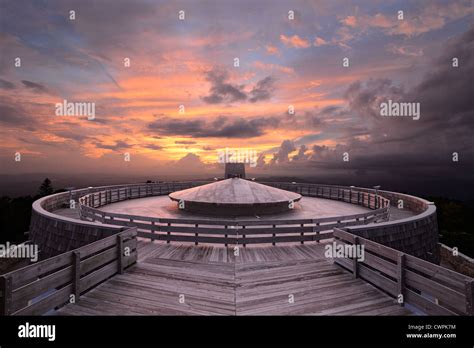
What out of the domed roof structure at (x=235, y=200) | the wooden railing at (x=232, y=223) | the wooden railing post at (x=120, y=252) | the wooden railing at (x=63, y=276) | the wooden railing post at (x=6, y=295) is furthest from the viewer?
the domed roof structure at (x=235, y=200)

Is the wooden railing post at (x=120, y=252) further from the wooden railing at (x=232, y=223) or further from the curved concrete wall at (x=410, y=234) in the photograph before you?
the curved concrete wall at (x=410, y=234)

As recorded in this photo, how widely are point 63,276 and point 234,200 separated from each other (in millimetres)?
14663

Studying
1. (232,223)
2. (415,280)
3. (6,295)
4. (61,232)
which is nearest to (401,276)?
(415,280)

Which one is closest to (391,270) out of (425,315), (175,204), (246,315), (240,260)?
(425,315)

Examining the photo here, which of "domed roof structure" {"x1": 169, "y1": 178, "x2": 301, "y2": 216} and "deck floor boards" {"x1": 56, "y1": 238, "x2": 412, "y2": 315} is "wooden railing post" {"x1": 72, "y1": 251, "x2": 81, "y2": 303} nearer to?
"deck floor boards" {"x1": 56, "y1": 238, "x2": 412, "y2": 315}

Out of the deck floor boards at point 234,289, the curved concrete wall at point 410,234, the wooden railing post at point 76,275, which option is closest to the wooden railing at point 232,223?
the deck floor boards at point 234,289

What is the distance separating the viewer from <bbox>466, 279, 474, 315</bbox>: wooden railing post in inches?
201

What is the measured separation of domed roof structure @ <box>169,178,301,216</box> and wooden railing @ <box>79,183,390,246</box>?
2.54 metres

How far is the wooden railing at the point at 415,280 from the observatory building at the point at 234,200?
11.8 metres

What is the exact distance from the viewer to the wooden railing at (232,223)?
1154 cm

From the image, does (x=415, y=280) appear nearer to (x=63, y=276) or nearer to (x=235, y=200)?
(x=63, y=276)

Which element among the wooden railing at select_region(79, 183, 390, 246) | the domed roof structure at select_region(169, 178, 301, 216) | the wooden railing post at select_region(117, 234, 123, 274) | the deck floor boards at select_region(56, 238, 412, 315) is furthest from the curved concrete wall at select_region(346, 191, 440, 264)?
the domed roof structure at select_region(169, 178, 301, 216)
